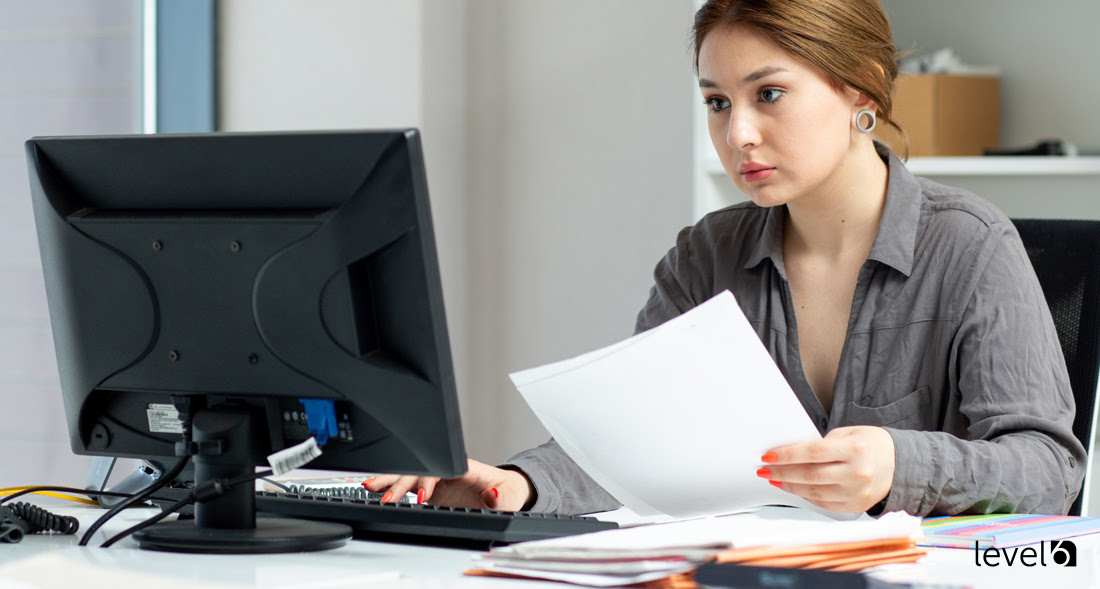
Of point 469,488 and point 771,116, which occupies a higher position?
point 771,116

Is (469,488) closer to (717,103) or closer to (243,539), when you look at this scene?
(243,539)

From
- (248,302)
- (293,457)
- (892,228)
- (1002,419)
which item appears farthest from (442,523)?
(892,228)

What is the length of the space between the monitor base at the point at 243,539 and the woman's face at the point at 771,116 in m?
0.70

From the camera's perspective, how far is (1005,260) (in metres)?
1.40

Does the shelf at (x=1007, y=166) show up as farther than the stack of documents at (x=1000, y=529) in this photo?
Yes

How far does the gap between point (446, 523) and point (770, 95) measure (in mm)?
716

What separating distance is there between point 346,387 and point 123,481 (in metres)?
0.45

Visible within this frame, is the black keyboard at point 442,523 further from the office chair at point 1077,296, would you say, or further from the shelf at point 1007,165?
the shelf at point 1007,165

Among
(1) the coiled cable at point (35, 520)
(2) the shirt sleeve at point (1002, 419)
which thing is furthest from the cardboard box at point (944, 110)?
(1) the coiled cable at point (35, 520)

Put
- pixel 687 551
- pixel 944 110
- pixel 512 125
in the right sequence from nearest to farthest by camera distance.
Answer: pixel 687 551, pixel 944 110, pixel 512 125

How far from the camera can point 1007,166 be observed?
82.4 inches

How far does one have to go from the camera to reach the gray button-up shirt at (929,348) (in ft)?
3.88

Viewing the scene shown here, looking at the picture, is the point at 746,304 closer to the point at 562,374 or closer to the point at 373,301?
the point at 562,374

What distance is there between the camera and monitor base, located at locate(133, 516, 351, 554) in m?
0.97
